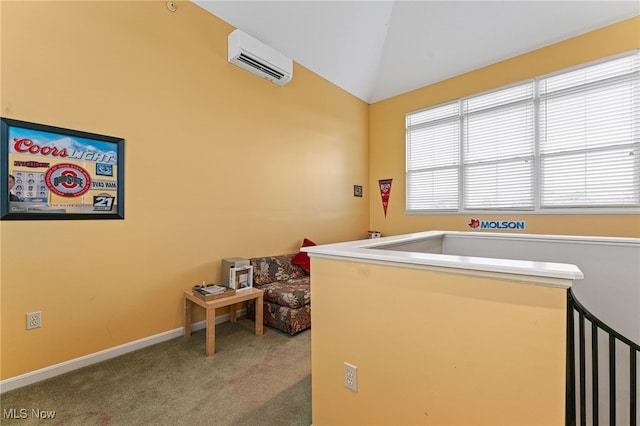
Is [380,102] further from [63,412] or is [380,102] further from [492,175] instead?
[63,412]

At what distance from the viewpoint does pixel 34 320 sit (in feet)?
6.45

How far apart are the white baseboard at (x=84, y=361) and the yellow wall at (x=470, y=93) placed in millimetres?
3550

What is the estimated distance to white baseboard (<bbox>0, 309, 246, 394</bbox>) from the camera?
74.2 inches

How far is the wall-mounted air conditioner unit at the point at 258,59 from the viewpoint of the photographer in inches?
118

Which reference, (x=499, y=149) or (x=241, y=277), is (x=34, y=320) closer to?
(x=241, y=277)

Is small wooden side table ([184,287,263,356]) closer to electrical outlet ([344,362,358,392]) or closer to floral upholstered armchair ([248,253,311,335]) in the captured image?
floral upholstered armchair ([248,253,311,335])

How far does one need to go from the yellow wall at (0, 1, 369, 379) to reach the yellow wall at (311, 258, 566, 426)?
181cm

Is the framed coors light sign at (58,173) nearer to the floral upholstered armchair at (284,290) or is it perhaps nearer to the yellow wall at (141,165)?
the yellow wall at (141,165)

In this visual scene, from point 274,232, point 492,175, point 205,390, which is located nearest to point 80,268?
point 205,390

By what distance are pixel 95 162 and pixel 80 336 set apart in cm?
135

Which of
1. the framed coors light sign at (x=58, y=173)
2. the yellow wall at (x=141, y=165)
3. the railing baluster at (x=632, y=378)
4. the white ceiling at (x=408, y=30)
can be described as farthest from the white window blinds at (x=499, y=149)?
the framed coors light sign at (x=58, y=173)

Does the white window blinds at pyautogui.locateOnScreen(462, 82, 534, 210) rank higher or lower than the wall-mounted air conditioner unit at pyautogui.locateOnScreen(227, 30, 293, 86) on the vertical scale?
lower

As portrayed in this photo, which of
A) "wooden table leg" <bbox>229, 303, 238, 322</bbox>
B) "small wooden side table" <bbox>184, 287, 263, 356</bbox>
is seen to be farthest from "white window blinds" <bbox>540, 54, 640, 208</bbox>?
"wooden table leg" <bbox>229, 303, 238, 322</bbox>

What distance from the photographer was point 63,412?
Result: 166 centimetres
